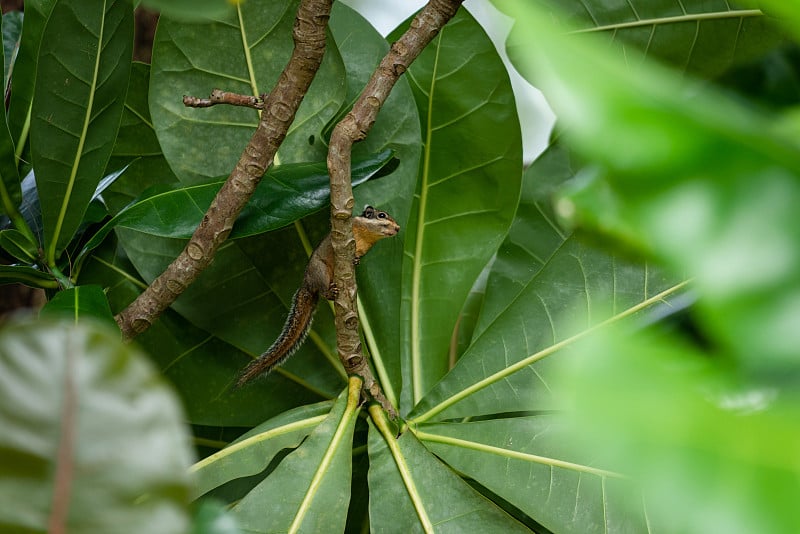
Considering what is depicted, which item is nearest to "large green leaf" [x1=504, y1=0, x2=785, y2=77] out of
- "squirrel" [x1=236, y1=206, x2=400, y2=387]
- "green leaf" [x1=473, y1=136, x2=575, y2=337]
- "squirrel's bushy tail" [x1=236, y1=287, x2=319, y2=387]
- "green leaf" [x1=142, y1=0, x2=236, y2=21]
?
"green leaf" [x1=473, y1=136, x2=575, y2=337]

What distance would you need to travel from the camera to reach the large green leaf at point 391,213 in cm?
71

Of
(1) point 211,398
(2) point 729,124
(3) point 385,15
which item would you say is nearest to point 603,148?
(2) point 729,124

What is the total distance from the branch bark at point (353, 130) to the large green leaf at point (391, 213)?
0.10 m

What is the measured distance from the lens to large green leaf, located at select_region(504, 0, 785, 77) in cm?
74

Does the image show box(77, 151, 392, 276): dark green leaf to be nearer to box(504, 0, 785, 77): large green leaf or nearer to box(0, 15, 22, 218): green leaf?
box(0, 15, 22, 218): green leaf

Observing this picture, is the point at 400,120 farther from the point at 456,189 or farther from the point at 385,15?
the point at 385,15

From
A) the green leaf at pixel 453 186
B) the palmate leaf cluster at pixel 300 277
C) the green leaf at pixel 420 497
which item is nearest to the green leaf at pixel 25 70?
the palmate leaf cluster at pixel 300 277

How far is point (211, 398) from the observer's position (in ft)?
2.44

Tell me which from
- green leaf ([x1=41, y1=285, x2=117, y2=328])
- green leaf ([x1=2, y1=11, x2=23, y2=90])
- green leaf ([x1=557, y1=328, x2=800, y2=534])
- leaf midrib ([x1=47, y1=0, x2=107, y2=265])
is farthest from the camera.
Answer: green leaf ([x1=2, y1=11, x2=23, y2=90])

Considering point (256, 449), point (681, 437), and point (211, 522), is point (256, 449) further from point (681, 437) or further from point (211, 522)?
point (681, 437)

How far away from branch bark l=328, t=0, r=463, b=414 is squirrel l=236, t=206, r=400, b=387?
0.20 feet

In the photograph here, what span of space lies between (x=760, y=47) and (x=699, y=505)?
74cm

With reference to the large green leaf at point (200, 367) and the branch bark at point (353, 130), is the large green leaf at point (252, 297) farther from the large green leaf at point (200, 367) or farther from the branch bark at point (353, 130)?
the branch bark at point (353, 130)

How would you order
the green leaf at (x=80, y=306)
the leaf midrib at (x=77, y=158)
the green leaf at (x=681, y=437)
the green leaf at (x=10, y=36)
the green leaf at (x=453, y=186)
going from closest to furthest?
the green leaf at (x=681, y=437) < the green leaf at (x=80, y=306) < the leaf midrib at (x=77, y=158) < the green leaf at (x=453, y=186) < the green leaf at (x=10, y=36)
